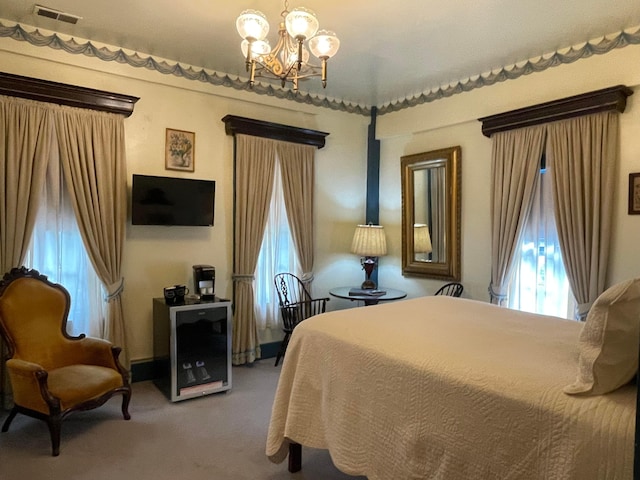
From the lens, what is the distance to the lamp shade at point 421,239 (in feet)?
15.6

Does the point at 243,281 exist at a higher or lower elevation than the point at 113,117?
lower

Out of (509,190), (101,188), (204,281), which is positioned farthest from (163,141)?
(509,190)

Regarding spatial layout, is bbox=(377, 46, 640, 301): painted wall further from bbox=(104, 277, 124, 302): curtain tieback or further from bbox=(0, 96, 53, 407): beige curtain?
bbox=(0, 96, 53, 407): beige curtain

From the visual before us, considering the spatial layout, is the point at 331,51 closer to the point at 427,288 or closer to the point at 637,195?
the point at 637,195

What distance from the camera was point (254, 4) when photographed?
296 cm

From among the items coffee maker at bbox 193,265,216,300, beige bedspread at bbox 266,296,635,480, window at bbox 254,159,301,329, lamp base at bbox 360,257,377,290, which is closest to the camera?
beige bedspread at bbox 266,296,635,480

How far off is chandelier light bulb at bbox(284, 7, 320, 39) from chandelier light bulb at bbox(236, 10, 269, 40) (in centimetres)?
17

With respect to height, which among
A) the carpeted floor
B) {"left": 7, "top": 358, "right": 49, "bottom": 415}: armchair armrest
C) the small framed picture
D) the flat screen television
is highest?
the small framed picture

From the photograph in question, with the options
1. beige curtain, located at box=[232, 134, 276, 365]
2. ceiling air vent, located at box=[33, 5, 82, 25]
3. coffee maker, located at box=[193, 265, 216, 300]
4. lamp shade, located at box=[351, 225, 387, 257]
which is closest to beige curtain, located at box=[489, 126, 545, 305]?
lamp shade, located at box=[351, 225, 387, 257]

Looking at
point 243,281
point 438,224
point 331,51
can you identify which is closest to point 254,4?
point 331,51

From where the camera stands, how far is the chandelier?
2.32 metres

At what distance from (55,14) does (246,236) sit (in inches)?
91.7

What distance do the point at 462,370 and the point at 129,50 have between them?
3746 mm

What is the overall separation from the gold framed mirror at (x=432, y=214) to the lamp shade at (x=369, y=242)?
1.13 feet
